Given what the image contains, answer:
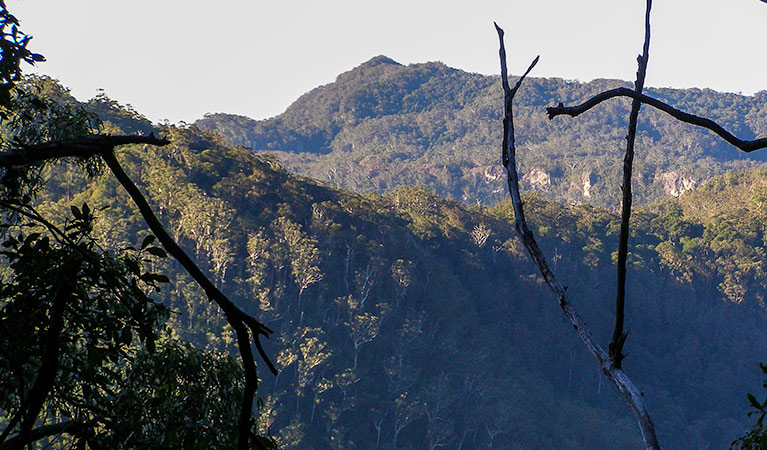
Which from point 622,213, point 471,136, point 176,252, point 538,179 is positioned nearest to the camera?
point 176,252

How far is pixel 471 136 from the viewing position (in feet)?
347

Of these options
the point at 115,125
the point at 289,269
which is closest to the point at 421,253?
the point at 289,269

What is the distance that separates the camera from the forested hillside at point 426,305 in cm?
2539

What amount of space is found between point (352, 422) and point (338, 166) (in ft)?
173

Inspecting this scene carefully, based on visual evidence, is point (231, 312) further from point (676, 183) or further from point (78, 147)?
point (676, 183)

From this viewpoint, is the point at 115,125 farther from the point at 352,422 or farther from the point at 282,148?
the point at 282,148

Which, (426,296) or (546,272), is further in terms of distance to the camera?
(426,296)

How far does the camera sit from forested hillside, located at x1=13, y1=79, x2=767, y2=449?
25391 mm

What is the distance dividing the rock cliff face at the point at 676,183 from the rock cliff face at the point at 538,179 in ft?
35.9

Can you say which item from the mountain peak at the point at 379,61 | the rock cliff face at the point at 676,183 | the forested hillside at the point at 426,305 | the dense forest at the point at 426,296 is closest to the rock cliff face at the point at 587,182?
the rock cliff face at the point at 676,183

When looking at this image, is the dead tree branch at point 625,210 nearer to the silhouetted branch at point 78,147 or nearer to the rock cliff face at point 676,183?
the silhouetted branch at point 78,147

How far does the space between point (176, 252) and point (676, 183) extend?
78.9m

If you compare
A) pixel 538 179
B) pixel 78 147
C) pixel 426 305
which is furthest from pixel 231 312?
pixel 538 179

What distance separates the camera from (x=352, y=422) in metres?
25.5
